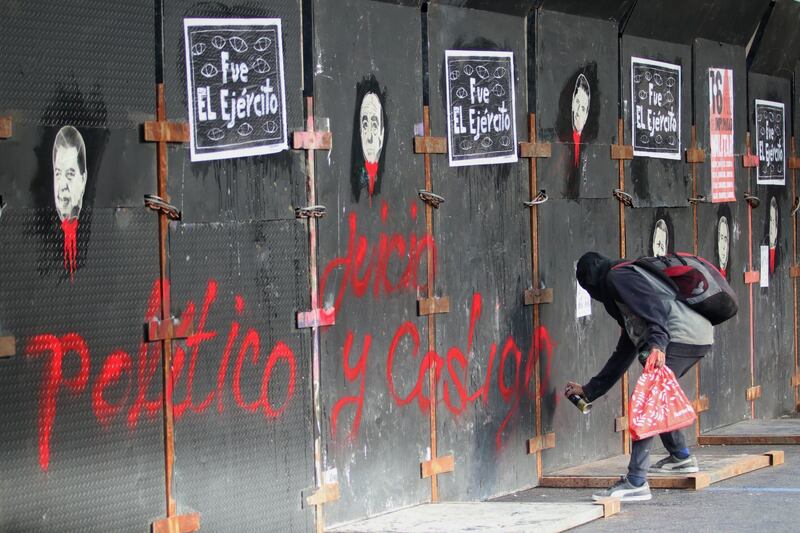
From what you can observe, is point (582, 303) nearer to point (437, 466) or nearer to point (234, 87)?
point (437, 466)

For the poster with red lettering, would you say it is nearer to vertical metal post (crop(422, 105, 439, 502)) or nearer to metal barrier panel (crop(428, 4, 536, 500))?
metal barrier panel (crop(428, 4, 536, 500))

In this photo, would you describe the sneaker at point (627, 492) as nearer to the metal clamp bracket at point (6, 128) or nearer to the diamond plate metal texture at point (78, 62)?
the diamond plate metal texture at point (78, 62)

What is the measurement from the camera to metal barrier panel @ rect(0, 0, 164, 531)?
19.5 feet

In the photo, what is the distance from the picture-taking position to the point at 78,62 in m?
6.23

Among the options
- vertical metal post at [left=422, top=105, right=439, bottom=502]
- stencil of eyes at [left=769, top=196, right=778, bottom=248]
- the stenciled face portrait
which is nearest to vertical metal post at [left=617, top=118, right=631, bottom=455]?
vertical metal post at [left=422, top=105, right=439, bottom=502]

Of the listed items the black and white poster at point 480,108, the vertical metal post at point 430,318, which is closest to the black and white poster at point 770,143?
the black and white poster at point 480,108

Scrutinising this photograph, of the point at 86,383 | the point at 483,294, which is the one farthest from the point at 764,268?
the point at 86,383

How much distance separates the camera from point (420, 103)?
27.7 ft

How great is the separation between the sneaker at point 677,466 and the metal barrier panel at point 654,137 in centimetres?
239

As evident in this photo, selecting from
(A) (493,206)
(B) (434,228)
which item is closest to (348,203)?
(B) (434,228)

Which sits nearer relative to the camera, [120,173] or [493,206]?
[120,173]

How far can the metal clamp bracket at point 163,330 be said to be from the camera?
21.6 feet

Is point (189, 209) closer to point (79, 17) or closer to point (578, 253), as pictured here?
point (79, 17)

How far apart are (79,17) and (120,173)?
710mm
